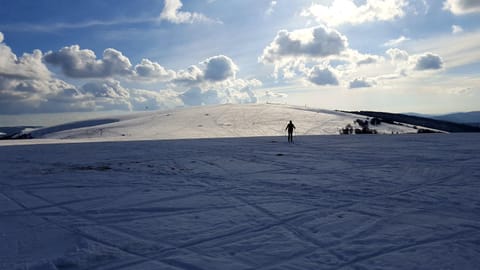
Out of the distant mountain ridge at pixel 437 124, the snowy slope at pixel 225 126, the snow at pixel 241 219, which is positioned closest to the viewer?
the snow at pixel 241 219

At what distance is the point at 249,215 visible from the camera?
7523 millimetres

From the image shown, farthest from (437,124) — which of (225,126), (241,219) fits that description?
(241,219)

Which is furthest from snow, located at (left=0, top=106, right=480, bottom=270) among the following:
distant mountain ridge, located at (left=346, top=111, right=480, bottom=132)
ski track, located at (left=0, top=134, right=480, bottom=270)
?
distant mountain ridge, located at (left=346, top=111, right=480, bottom=132)

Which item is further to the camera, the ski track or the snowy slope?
the snowy slope

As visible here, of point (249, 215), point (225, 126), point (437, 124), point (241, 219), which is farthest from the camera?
point (437, 124)

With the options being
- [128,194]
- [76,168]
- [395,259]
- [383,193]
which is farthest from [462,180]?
[76,168]

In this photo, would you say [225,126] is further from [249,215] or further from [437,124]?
[437,124]

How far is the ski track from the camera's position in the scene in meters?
5.32

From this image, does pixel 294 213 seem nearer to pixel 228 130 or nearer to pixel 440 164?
pixel 440 164

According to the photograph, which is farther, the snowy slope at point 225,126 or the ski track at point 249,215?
the snowy slope at point 225,126

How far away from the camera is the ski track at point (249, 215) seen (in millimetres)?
5320

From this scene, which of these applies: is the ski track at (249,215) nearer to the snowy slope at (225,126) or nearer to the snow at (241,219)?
the snow at (241,219)

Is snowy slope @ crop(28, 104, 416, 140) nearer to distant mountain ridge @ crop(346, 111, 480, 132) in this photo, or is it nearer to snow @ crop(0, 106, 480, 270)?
snow @ crop(0, 106, 480, 270)

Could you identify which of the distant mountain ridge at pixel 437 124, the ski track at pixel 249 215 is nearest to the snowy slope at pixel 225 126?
the ski track at pixel 249 215
